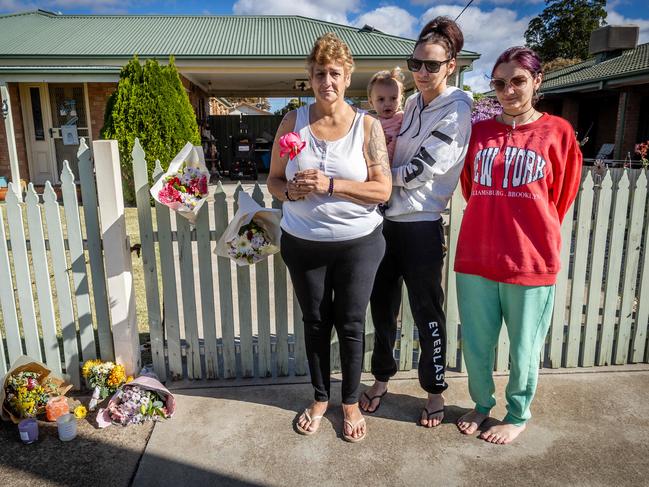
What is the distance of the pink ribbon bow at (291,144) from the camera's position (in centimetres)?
227

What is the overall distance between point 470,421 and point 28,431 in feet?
7.44

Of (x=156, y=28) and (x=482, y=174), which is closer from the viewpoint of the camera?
(x=482, y=174)

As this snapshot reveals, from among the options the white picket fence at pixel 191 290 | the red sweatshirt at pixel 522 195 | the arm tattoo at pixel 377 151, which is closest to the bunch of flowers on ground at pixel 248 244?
the white picket fence at pixel 191 290

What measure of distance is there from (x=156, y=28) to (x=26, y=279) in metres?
14.8

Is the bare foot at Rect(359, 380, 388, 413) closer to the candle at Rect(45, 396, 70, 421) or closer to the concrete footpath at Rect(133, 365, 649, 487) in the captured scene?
the concrete footpath at Rect(133, 365, 649, 487)

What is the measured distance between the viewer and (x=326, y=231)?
234 centimetres

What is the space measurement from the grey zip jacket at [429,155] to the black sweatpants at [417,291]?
0.09m

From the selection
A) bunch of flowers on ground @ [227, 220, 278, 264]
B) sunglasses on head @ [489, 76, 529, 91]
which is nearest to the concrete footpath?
bunch of flowers on ground @ [227, 220, 278, 264]

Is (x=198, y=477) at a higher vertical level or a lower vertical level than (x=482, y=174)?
lower

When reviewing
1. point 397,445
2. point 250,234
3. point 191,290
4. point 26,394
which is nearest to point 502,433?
point 397,445

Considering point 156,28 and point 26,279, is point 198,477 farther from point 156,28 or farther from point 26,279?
point 156,28

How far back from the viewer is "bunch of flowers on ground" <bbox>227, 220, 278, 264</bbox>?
2777mm

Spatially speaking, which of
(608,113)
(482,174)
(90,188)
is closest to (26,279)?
(90,188)

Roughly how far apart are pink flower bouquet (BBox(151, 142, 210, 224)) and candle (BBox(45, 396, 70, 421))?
121 centimetres
